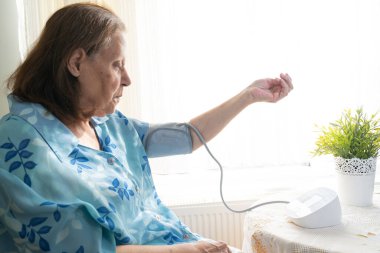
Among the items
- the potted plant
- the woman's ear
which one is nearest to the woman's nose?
the woman's ear

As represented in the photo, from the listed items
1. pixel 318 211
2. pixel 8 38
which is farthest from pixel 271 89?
pixel 8 38

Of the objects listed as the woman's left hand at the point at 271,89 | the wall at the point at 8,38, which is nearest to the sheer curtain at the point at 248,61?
the wall at the point at 8,38

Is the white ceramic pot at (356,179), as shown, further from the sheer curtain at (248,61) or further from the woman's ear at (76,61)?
the woman's ear at (76,61)

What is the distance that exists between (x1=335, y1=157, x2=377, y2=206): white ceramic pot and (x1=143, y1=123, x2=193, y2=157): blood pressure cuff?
1.50 ft

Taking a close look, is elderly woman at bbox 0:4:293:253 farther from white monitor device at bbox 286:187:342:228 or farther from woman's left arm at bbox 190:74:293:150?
white monitor device at bbox 286:187:342:228

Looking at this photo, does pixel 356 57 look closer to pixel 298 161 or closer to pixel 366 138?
pixel 298 161

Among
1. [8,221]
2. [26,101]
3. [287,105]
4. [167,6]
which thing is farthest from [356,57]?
[8,221]

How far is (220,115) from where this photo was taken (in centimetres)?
118

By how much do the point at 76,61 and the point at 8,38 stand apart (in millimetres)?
544

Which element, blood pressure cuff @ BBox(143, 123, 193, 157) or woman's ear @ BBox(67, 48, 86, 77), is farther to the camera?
blood pressure cuff @ BBox(143, 123, 193, 157)

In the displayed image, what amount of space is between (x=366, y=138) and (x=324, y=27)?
758 millimetres

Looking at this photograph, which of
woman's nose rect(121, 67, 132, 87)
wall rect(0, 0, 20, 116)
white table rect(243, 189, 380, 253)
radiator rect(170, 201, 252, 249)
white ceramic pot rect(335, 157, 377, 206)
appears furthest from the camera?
radiator rect(170, 201, 252, 249)

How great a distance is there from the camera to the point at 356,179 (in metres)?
1.13

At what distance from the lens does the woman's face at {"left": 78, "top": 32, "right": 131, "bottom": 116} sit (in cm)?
93
